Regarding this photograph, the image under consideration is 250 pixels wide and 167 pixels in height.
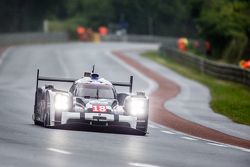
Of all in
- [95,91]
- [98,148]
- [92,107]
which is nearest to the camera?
[98,148]

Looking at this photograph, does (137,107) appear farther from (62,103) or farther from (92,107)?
(62,103)

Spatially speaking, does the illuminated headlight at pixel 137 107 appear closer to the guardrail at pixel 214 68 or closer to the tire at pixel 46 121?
the tire at pixel 46 121

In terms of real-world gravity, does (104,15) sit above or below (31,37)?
above

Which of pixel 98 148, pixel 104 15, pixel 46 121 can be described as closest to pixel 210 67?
pixel 46 121

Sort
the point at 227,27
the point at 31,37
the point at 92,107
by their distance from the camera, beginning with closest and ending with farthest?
1. the point at 92,107
2. the point at 227,27
3. the point at 31,37

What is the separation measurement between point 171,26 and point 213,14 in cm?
6570

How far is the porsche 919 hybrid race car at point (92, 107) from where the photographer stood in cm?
2064

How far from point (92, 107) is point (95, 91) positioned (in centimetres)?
139

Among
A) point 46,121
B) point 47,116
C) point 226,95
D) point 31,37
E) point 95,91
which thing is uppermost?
point 31,37

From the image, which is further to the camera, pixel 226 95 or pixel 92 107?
pixel 226 95

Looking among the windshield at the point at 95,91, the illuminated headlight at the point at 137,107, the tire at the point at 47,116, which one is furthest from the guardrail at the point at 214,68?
the tire at the point at 47,116

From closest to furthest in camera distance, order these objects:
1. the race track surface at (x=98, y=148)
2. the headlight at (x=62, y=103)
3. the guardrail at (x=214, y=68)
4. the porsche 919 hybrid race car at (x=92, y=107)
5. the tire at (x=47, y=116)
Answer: the race track surface at (x=98, y=148) < the porsche 919 hybrid race car at (x=92, y=107) < the headlight at (x=62, y=103) < the tire at (x=47, y=116) < the guardrail at (x=214, y=68)

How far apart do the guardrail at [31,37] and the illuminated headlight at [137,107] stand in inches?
2662

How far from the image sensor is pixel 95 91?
869 inches
